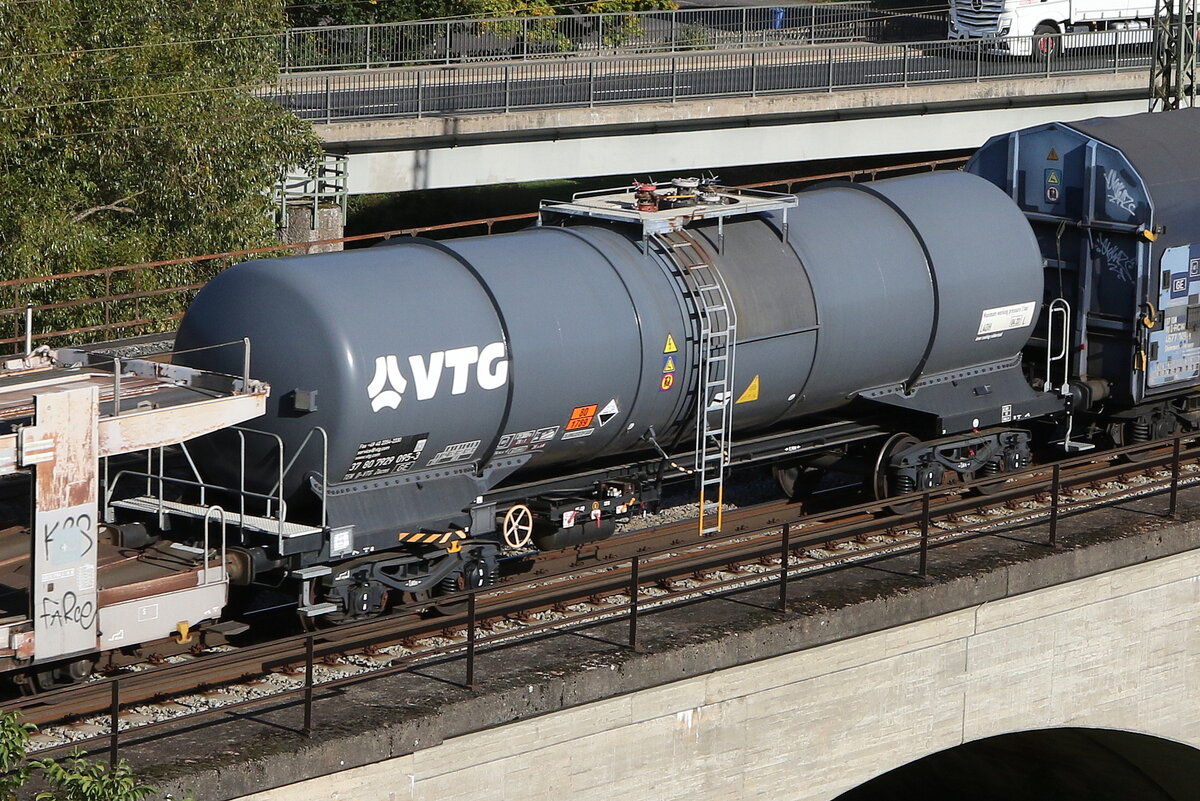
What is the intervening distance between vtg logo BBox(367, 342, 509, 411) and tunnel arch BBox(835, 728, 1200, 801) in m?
7.06

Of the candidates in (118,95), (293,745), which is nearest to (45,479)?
(293,745)

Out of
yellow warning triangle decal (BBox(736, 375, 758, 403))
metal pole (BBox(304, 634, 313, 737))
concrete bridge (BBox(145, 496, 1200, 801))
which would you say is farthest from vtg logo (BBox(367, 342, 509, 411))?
metal pole (BBox(304, 634, 313, 737))

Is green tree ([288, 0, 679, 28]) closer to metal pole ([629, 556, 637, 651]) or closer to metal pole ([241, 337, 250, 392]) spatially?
metal pole ([241, 337, 250, 392])

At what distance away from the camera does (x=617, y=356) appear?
15.6 metres

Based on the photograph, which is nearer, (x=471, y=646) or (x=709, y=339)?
(x=471, y=646)

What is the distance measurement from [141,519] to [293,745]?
4.06m

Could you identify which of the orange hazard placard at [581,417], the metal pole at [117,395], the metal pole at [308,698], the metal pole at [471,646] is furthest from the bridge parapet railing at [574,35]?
the metal pole at [308,698]

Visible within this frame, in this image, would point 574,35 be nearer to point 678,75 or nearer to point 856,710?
point 678,75

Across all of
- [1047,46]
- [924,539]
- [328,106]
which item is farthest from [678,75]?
[924,539]

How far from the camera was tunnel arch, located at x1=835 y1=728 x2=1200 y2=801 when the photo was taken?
18.6 meters

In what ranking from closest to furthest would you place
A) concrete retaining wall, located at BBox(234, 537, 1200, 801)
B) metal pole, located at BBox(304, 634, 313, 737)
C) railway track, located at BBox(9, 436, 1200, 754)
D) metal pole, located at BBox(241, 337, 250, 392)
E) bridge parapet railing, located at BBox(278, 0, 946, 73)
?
1. metal pole, located at BBox(304, 634, 313, 737)
2. railway track, located at BBox(9, 436, 1200, 754)
3. concrete retaining wall, located at BBox(234, 537, 1200, 801)
4. metal pole, located at BBox(241, 337, 250, 392)
5. bridge parapet railing, located at BBox(278, 0, 946, 73)

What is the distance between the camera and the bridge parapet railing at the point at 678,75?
34.5 metres

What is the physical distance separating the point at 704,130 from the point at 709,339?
20260mm

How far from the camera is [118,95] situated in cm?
2331
